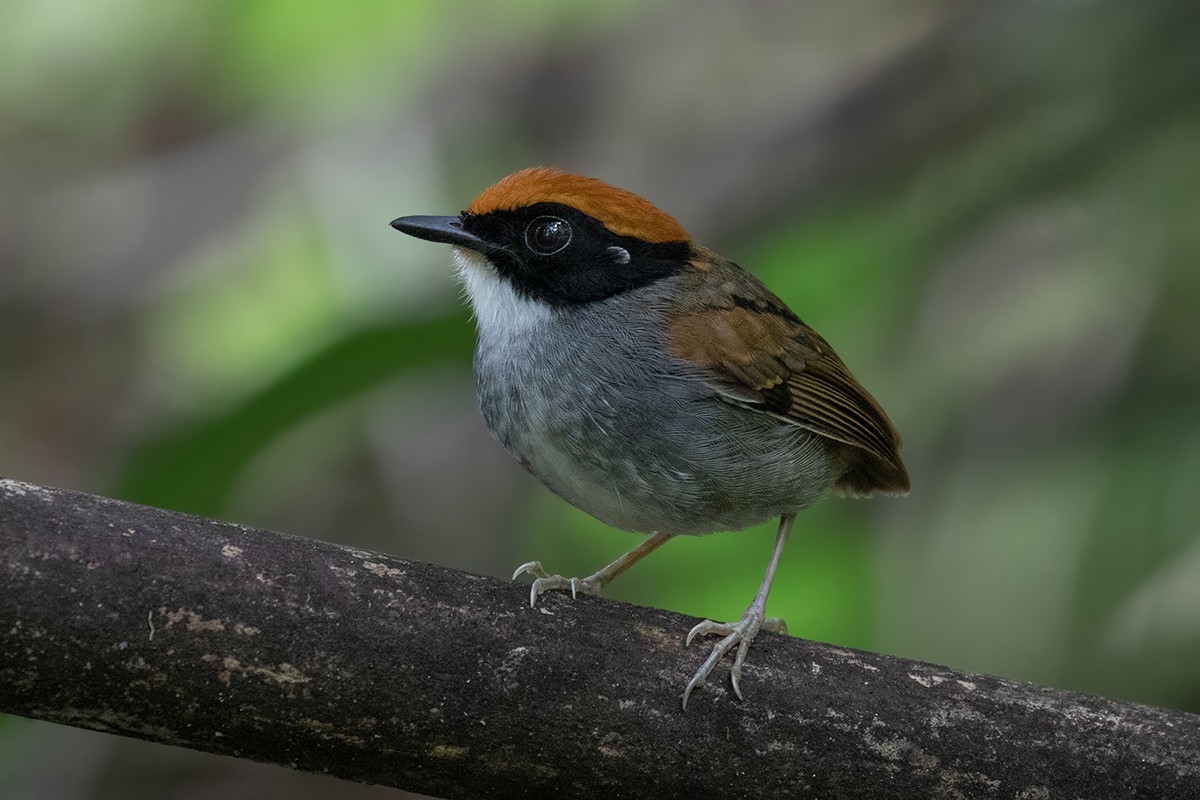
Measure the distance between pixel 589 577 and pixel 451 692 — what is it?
4.11ft

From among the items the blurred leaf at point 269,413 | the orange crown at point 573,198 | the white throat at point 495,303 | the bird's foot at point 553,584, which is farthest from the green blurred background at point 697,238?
the bird's foot at point 553,584

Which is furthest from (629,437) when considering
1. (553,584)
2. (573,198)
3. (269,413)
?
(269,413)

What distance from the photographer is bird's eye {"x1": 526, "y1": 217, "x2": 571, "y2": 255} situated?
358 cm

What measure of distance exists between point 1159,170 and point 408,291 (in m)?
2.98

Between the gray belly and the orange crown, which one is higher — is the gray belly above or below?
below

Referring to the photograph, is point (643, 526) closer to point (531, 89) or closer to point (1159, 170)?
point (1159, 170)

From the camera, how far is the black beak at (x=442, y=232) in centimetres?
358

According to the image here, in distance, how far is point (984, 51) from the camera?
5488mm

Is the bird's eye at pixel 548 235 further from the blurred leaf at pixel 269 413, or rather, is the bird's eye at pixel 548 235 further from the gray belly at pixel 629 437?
the blurred leaf at pixel 269 413

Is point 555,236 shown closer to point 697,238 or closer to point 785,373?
point 785,373

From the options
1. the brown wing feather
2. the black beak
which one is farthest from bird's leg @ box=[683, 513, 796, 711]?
the black beak

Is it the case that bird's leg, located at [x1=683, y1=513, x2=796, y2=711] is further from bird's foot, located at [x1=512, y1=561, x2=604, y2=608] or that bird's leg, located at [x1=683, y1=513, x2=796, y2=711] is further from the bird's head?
the bird's head

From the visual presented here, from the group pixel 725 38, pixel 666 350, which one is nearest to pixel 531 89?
pixel 725 38

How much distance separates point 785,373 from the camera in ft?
12.2
